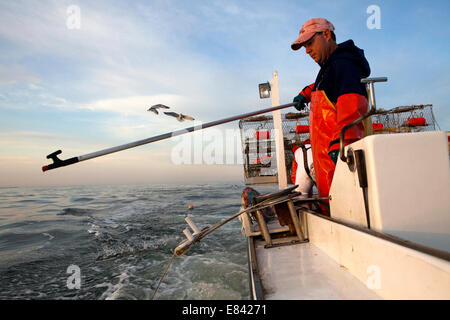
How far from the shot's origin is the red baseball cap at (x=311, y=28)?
2424 mm

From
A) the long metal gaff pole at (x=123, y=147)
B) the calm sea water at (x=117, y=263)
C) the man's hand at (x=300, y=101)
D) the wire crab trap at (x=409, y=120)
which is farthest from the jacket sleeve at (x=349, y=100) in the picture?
the wire crab trap at (x=409, y=120)

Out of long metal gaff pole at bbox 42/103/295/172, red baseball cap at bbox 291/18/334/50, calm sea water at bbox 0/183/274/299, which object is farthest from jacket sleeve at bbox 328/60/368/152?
calm sea water at bbox 0/183/274/299

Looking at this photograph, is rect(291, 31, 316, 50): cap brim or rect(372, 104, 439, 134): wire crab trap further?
rect(372, 104, 439, 134): wire crab trap

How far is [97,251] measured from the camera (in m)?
4.91

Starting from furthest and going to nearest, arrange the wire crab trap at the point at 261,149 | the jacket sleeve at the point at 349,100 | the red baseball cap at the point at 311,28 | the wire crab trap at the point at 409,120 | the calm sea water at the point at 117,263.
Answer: the wire crab trap at the point at 409,120 < the wire crab trap at the point at 261,149 < the calm sea water at the point at 117,263 < the red baseball cap at the point at 311,28 < the jacket sleeve at the point at 349,100

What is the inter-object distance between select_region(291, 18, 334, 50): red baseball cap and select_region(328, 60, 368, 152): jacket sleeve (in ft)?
1.52

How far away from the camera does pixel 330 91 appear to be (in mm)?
2363

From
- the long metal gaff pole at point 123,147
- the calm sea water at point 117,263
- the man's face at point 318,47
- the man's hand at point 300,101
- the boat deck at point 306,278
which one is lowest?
the calm sea water at point 117,263

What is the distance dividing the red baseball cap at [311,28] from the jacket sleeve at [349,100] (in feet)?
1.52

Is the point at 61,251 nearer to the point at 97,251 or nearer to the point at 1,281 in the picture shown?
the point at 97,251

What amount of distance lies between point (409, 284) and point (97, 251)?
549 cm

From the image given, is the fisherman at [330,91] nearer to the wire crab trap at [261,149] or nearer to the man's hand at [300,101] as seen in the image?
the man's hand at [300,101]

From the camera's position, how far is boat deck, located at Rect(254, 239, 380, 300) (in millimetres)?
1269

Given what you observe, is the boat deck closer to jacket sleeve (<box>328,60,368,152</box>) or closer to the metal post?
jacket sleeve (<box>328,60,368,152</box>)
